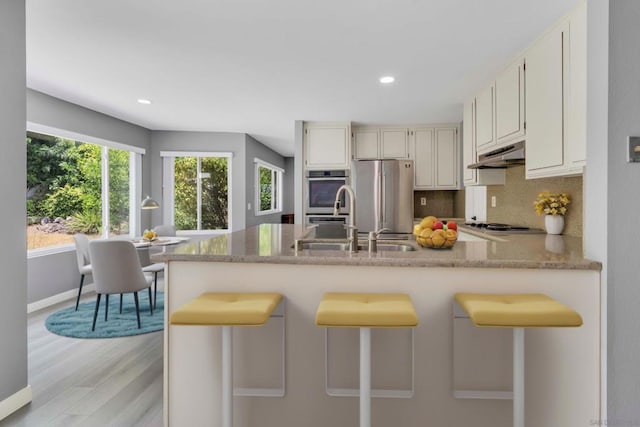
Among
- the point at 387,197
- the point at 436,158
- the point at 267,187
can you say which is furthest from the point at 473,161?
the point at 267,187

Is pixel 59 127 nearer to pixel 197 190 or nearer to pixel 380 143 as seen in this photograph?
pixel 197 190

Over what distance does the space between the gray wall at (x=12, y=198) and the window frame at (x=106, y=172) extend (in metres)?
2.24

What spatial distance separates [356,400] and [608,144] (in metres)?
1.60

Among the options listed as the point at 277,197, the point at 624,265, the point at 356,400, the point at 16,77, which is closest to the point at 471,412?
the point at 356,400

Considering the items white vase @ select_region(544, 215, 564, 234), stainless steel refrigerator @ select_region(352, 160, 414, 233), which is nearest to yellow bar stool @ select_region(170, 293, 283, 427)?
white vase @ select_region(544, 215, 564, 234)

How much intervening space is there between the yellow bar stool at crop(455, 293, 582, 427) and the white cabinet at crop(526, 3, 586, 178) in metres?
1.13

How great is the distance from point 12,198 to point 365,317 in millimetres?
2058

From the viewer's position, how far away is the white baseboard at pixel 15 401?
208 cm

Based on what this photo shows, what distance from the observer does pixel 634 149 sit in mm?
1617

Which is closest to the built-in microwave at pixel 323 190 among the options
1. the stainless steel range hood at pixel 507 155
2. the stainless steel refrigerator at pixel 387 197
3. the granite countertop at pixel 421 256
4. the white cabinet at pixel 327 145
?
the white cabinet at pixel 327 145

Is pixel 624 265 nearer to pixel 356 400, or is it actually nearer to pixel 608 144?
pixel 608 144

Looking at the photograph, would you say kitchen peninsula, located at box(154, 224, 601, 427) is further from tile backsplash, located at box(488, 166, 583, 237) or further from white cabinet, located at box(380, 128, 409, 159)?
white cabinet, located at box(380, 128, 409, 159)

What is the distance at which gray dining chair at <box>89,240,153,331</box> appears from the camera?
11.1 ft

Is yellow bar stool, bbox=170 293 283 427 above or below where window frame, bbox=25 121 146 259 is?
below
